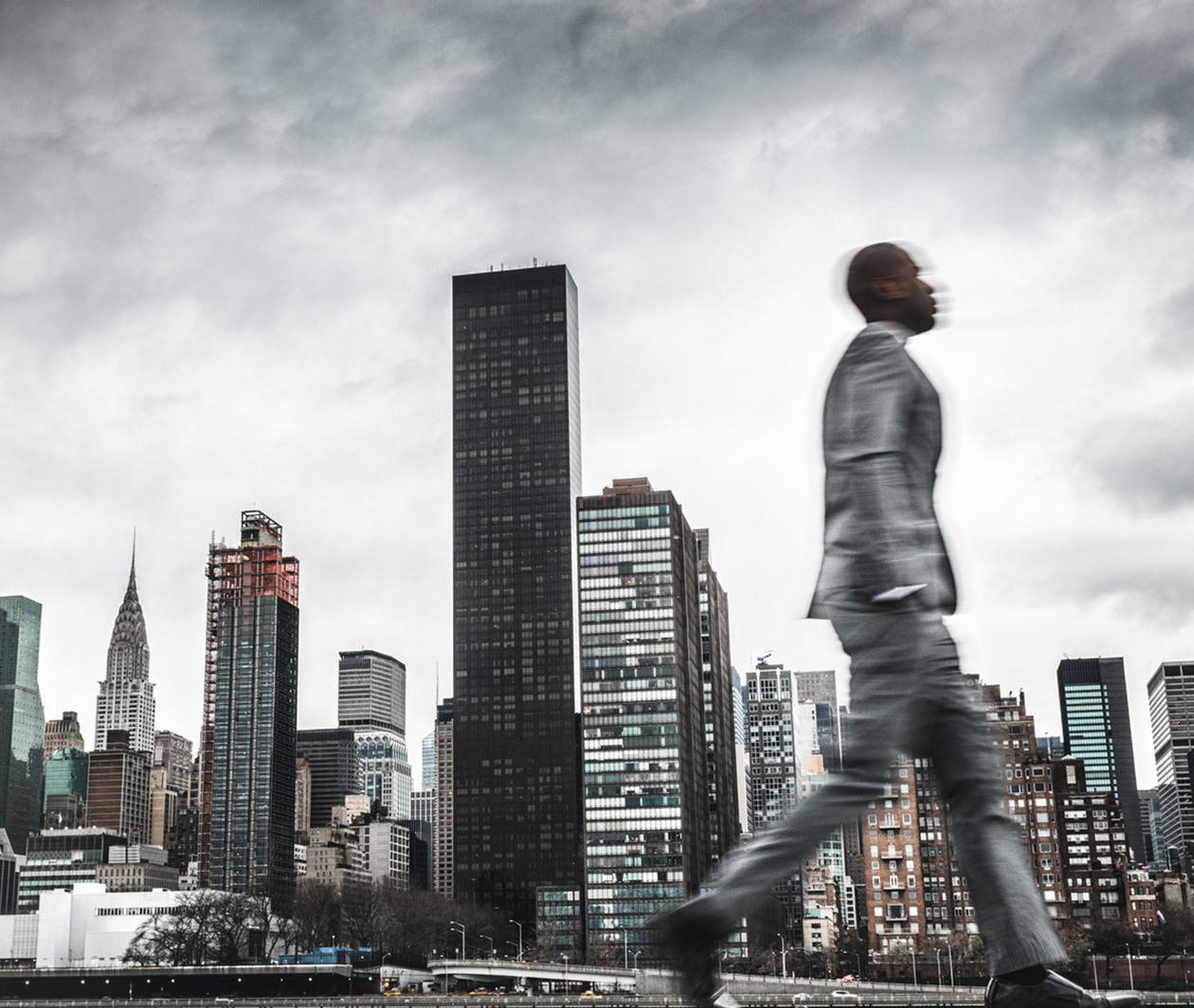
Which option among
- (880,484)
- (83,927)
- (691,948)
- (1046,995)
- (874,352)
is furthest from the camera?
(83,927)

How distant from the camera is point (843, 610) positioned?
3.33m

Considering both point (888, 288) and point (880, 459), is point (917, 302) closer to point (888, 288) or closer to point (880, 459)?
point (888, 288)

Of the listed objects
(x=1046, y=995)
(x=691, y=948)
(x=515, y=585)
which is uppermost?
(x=515, y=585)

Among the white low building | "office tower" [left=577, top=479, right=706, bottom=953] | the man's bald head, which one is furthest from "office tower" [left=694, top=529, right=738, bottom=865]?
the man's bald head

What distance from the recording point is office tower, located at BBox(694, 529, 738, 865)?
16038 cm

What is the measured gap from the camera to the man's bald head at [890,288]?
3.67m

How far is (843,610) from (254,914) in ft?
457

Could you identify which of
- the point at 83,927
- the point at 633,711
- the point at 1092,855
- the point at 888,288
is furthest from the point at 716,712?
the point at 888,288

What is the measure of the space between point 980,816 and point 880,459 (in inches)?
34.5

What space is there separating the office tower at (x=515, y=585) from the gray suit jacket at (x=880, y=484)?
167 metres

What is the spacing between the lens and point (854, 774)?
3203mm

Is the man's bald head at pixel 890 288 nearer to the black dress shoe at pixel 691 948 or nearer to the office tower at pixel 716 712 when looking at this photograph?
the black dress shoe at pixel 691 948

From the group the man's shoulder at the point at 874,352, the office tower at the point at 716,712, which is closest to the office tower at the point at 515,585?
the office tower at the point at 716,712

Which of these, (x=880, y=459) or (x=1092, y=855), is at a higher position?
(x=880, y=459)
